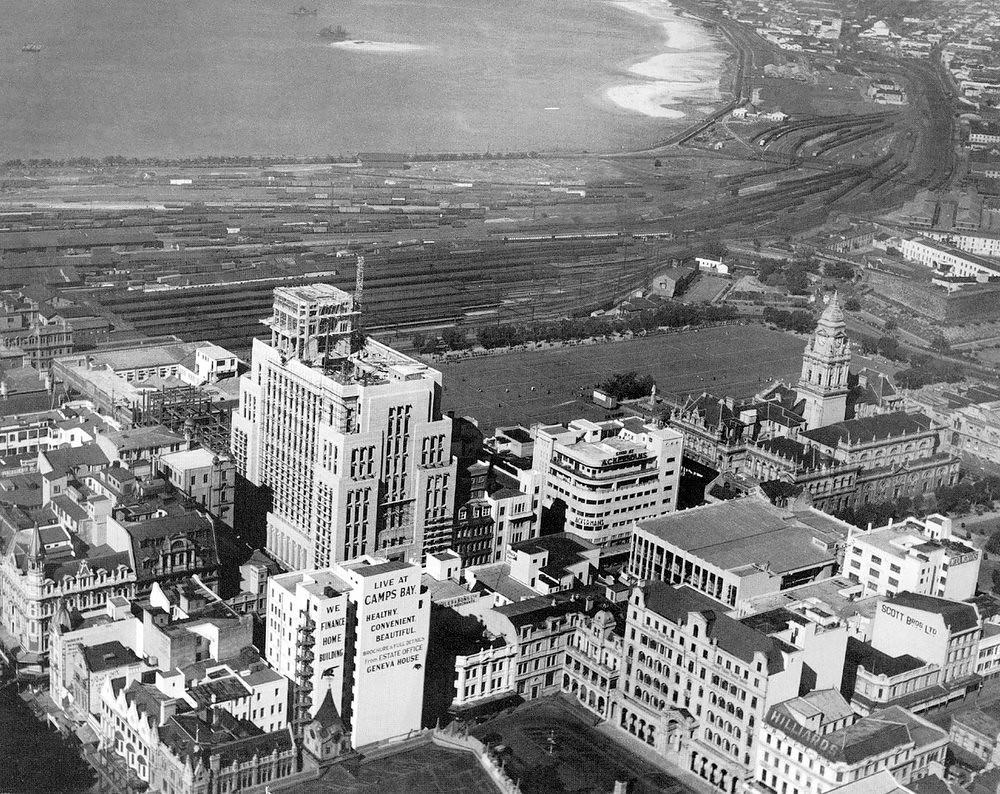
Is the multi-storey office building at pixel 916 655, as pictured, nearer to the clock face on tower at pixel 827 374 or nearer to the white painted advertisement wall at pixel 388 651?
the white painted advertisement wall at pixel 388 651

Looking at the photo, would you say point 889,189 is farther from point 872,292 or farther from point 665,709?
point 665,709

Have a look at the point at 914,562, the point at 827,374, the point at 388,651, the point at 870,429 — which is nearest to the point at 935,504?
the point at 870,429

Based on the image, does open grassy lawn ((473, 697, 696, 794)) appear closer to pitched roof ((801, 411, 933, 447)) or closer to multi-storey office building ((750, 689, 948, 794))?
multi-storey office building ((750, 689, 948, 794))

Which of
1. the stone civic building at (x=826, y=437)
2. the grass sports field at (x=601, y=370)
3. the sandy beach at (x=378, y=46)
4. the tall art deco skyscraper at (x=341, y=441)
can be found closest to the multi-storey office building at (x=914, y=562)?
the stone civic building at (x=826, y=437)

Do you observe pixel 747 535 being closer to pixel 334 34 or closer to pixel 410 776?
pixel 410 776

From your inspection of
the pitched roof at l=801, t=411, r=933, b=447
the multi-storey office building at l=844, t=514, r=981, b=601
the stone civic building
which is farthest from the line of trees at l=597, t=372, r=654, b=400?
the multi-storey office building at l=844, t=514, r=981, b=601
